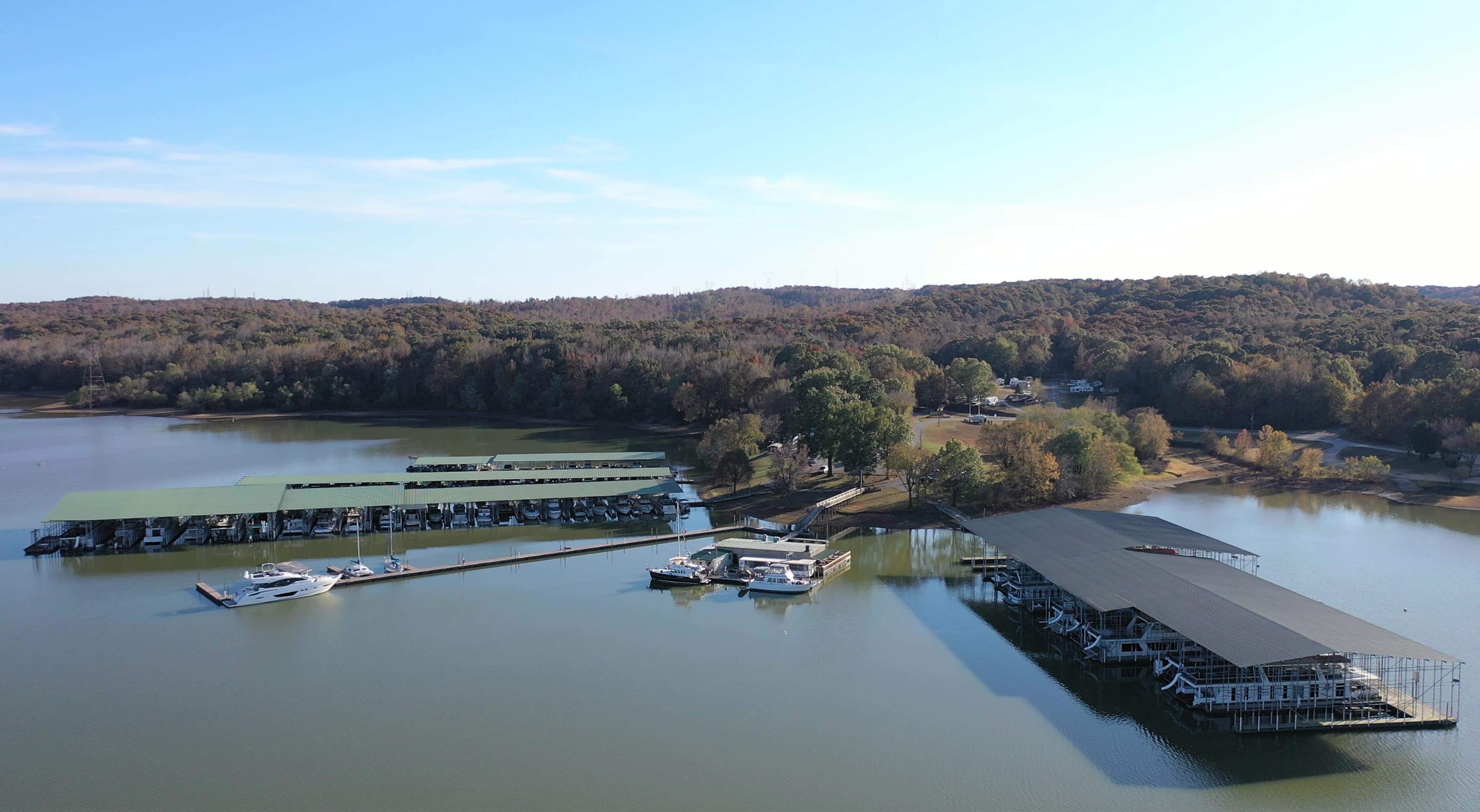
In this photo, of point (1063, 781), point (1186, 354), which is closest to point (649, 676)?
point (1063, 781)

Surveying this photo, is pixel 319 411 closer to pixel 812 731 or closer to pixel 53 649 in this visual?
pixel 53 649

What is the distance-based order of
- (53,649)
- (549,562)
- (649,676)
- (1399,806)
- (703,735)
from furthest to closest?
(549,562) < (53,649) < (649,676) < (703,735) < (1399,806)

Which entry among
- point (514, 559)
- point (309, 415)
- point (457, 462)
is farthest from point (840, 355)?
point (309, 415)

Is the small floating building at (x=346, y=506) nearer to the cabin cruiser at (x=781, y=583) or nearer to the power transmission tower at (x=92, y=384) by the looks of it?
the cabin cruiser at (x=781, y=583)

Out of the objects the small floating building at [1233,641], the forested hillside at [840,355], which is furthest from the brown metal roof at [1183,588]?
the forested hillside at [840,355]

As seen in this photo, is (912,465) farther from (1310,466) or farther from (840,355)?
(840,355)

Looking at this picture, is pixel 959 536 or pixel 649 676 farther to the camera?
pixel 959 536

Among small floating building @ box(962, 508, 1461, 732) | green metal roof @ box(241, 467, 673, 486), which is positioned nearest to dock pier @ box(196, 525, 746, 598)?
green metal roof @ box(241, 467, 673, 486)
